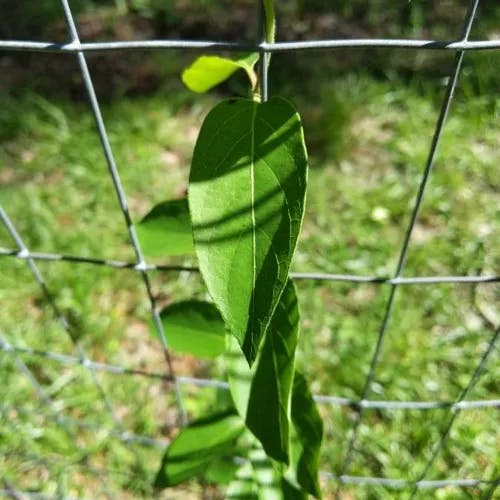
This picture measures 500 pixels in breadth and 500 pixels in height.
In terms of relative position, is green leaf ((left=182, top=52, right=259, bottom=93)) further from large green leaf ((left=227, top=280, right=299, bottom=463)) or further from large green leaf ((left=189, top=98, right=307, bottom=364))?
large green leaf ((left=227, top=280, right=299, bottom=463))

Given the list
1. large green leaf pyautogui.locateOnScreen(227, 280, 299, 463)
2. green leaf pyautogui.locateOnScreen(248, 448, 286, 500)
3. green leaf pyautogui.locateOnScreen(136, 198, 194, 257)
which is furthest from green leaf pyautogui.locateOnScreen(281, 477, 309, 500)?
A: green leaf pyautogui.locateOnScreen(136, 198, 194, 257)

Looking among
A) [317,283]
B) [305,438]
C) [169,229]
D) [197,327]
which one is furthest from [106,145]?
[317,283]

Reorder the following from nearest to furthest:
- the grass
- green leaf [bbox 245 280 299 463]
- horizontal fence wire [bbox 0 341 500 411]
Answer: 1. green leaf [bbox 245 280 299 463]
2. horizontal fence wire [bbox 0 341 500 411]
3. the grass

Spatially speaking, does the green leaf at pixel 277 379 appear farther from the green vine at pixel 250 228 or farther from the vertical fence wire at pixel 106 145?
the vertical fence wire at pixel 106 145

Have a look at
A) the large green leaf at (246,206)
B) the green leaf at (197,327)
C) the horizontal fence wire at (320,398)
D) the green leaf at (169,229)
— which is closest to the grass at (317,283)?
the horizontal fence wire at (320,398)

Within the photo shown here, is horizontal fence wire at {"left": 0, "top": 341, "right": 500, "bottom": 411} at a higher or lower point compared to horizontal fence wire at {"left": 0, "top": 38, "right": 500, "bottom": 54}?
lower

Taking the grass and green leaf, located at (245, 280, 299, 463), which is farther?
the grass

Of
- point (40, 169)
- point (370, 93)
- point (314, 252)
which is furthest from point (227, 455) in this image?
point (370, 93)

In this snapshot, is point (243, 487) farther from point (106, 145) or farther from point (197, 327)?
point (106, 145)
